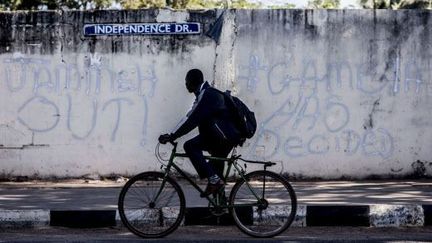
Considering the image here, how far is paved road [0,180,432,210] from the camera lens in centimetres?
851

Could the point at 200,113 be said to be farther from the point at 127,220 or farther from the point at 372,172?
the point at 372,172

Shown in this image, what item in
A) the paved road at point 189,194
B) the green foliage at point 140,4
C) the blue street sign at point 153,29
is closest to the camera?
the paved road at point 189,194

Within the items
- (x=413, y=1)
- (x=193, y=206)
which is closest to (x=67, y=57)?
(x=193, y=206)

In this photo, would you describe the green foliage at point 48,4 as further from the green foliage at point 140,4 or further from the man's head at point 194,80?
the man's head at point 194,80

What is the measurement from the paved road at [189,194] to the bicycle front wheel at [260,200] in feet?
4.58

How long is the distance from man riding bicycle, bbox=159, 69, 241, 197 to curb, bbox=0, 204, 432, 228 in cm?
95

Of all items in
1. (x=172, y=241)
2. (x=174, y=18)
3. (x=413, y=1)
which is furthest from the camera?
(x=413, y=1)

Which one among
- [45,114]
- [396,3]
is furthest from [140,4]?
[396,3]

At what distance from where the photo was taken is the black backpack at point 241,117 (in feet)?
22.1

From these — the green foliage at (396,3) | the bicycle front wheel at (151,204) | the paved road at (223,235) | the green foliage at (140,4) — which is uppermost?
the green foliage at (396,3)

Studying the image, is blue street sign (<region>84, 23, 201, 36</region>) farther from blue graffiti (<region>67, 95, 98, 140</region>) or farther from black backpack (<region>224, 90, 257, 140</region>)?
black backpack (<region>224, 90, 257, 140</region>)

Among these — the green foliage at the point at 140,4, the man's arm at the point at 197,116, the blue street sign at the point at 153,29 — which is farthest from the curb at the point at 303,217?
the green foliage at the point at 140,4

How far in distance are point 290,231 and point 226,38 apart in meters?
4.64

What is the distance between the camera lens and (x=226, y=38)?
11.1 meters
